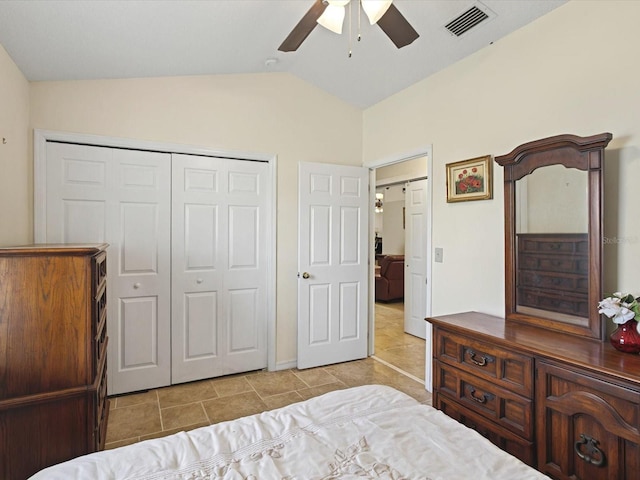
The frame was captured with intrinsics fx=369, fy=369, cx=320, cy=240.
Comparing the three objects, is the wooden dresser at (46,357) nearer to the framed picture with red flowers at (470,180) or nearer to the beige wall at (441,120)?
the beige wall at (441,120)

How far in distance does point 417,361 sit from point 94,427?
3032mm

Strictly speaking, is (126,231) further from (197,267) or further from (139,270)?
(197,267)

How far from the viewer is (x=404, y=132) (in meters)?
3.52

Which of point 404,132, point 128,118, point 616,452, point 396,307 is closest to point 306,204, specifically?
point 404,132

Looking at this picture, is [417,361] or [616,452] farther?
[417,361]

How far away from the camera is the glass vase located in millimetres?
1711

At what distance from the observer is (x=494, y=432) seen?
6.64 ft

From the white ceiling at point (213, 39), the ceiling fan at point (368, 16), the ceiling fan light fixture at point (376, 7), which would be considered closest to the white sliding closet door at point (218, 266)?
the white ceiling at point (213, 39)

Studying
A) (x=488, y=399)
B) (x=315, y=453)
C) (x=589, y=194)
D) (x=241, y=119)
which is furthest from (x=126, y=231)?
(x=589, y=194)

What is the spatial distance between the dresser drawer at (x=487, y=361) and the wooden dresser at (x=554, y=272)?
1.59 feet

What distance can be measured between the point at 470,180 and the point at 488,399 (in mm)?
1548

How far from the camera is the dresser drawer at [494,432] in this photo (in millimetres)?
1843

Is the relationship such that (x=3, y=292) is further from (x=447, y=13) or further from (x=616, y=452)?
(x=447, y=13)

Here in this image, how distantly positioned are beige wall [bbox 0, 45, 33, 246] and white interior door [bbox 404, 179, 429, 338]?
4178 millimetres
